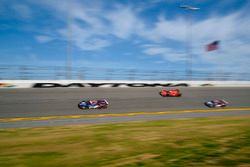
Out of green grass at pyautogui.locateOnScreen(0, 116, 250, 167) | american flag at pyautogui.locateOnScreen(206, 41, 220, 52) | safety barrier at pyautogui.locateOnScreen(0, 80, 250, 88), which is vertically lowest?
green grass at pyautogui.locateOnScreen(0, 116, 250, 167)

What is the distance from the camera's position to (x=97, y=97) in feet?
58.5

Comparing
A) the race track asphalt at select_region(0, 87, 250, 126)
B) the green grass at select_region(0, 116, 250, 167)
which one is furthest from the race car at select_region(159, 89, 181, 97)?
the green grass at select_region(0, 116, 250, 167)

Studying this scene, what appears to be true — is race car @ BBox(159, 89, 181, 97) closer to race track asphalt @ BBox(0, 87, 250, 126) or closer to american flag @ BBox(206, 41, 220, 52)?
race track asphalt @ BBox(0, 87, 250, 126)

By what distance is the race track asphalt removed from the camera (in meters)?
14.2

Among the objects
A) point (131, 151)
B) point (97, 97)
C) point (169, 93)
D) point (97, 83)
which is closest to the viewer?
point (131, 151)

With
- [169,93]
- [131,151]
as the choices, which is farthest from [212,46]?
[131,151]

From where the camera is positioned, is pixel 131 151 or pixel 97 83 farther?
pixel 97 83

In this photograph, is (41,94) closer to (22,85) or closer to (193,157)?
(22,85)

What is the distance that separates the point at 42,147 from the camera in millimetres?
5637

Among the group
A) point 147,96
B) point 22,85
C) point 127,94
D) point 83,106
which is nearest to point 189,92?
point 147,96

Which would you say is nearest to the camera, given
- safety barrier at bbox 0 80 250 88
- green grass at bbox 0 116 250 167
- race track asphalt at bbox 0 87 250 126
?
green grass at bbox 0 116 250 167

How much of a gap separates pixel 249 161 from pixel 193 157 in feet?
3.26

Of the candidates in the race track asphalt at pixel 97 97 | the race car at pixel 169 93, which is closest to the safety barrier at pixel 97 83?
the race track asphalt at pixel 97 97

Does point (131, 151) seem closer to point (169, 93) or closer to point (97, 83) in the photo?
point (169, 93)
